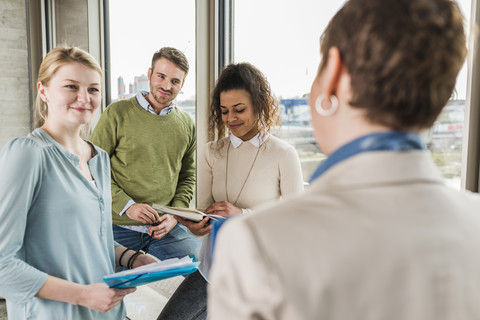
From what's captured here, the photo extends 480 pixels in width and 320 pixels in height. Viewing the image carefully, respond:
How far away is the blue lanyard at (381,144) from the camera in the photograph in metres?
0.49

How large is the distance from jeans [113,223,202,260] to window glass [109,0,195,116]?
792 millimetres

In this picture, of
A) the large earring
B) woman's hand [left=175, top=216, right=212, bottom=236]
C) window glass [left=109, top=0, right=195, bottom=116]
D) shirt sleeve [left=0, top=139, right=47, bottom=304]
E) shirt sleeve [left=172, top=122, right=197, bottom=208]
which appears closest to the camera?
the large earring

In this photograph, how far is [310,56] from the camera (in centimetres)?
184

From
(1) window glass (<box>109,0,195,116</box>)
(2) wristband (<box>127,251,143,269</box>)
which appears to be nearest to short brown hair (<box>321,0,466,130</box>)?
(2) wristband (<box>127,251,143,269</box>)

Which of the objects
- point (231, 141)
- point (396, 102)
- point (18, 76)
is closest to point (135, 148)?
point (231, 141)

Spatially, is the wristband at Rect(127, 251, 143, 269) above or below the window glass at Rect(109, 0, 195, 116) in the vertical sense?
below

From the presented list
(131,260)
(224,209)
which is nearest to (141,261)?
(131,260)

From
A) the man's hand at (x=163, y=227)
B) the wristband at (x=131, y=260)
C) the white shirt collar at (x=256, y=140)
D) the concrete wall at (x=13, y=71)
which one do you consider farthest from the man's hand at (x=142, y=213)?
the concrete wall at (x=13, y=71)

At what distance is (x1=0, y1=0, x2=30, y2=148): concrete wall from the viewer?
3.42m

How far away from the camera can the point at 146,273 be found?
3.98 ft

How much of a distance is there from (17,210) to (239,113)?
93 centimetres

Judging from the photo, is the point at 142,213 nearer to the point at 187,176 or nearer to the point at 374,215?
the point at 187,176

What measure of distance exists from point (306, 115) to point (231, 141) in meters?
0.40

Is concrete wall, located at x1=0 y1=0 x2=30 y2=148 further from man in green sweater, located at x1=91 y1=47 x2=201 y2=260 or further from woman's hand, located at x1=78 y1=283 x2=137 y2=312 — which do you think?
woman's hand, located at x1=78 y1=283 x2=137 y2=312
